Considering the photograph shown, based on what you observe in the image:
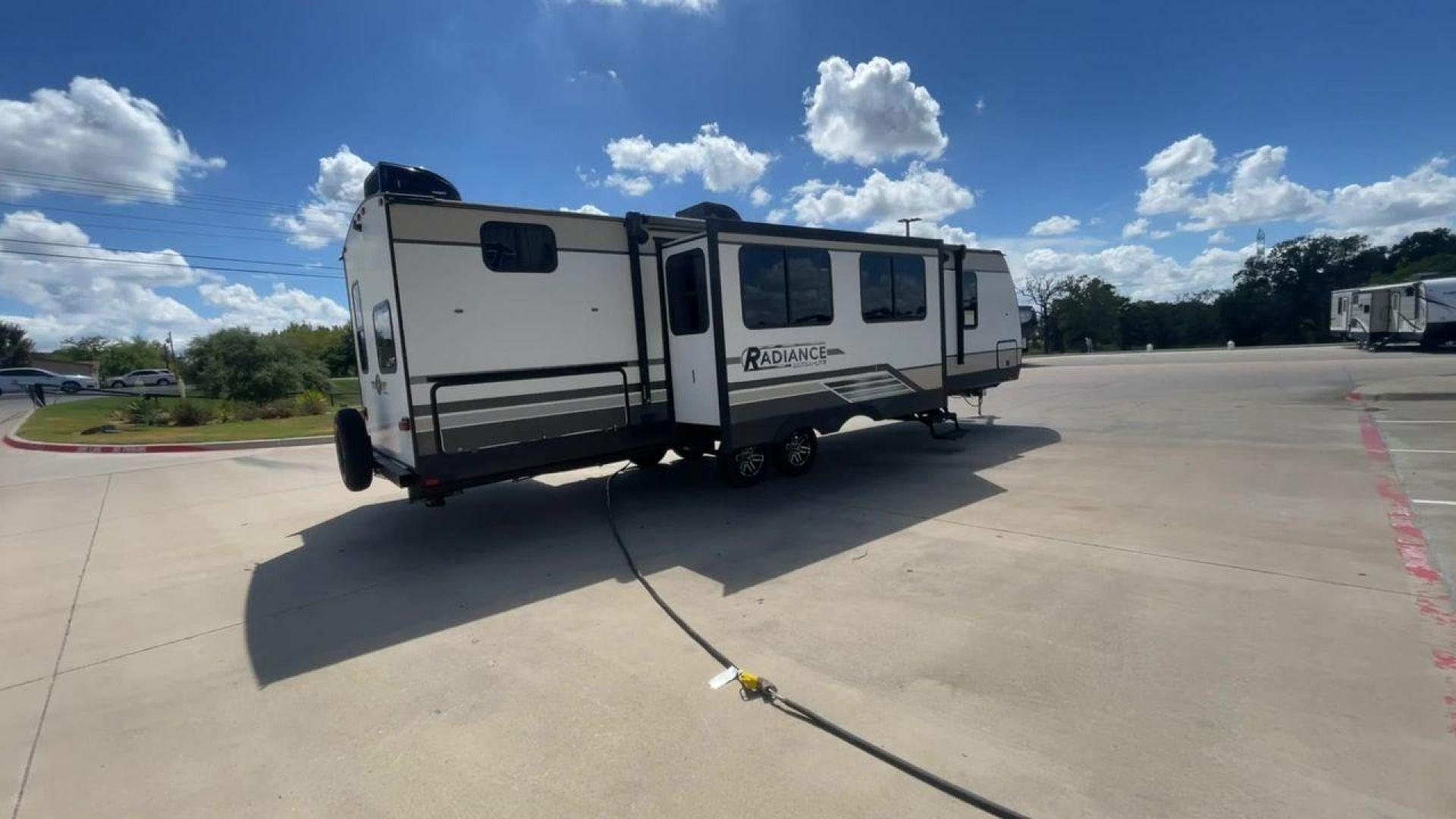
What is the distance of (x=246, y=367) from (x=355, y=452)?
28549mm

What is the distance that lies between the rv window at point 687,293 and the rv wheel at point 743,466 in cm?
141

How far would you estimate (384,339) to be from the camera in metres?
5.97

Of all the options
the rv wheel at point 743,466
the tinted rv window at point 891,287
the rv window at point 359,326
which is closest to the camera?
the rv window at point 359,326

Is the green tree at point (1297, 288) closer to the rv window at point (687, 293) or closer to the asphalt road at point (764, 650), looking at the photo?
the asphalt road at point (764, 650)

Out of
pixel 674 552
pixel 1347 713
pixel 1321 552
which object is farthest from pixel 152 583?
pixel 1321 552

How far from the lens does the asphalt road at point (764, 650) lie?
104 inches

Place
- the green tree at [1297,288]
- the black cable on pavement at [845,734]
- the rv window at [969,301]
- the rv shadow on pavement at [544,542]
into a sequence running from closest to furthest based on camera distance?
1. the black cable on pavement at [845,734]
2. the rv shadow on pavement at [544,542]
3. the rv window at [969,301]
4. the green tree at [1297,288]

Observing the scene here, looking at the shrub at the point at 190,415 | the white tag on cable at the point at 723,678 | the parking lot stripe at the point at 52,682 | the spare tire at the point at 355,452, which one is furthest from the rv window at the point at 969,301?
the shrub at the point at 190,415

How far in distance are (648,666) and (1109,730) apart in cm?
232

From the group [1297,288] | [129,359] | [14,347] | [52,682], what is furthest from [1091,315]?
[14,347]

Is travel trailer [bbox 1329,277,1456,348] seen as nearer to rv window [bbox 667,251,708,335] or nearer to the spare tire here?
rv window [bbox 667,251,708,335]

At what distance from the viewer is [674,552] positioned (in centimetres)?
564

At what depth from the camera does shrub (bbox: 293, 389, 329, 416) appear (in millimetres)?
20562

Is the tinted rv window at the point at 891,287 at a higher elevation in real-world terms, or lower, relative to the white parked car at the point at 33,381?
lower
